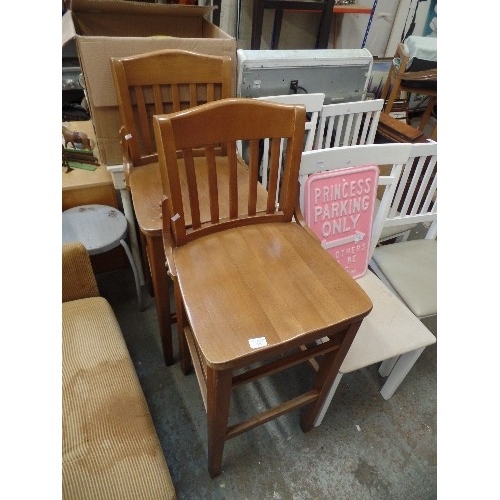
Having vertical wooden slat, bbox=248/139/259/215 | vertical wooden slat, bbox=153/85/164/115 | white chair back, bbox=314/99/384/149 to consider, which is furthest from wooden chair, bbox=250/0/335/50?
vertical wooden slat, bbox=248/139/259/215

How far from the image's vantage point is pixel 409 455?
1353mm

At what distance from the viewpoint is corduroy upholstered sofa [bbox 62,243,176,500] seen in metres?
0.87

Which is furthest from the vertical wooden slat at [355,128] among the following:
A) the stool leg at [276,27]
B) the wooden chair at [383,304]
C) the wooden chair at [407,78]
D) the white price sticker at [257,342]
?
the wooden chair at [407,78]

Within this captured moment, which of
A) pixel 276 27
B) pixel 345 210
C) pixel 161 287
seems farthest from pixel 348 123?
pixel 276 27

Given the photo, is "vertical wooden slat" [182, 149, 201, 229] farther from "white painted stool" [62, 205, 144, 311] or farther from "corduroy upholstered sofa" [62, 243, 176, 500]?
"white painted stool" [62, 205, 144, 311]

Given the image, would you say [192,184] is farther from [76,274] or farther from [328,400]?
[328,400]

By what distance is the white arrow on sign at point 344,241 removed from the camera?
1.29 m

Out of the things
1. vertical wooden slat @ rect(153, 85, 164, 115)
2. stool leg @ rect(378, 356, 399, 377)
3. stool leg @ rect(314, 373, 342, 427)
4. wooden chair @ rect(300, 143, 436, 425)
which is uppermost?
vertical wooden slat @ rect(153, 85, 164, 115)

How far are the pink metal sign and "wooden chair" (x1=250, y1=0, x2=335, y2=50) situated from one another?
2.04 meters

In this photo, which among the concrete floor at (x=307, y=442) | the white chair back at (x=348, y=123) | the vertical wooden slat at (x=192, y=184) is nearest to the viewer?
the vertical wooden slat at (x=192, y=184)

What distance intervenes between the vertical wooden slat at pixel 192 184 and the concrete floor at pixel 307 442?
2.85 feet

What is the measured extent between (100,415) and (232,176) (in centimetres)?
80

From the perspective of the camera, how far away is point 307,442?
135cm

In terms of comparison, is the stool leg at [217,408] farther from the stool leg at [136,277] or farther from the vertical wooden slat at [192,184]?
the stool leg at [136,277]
